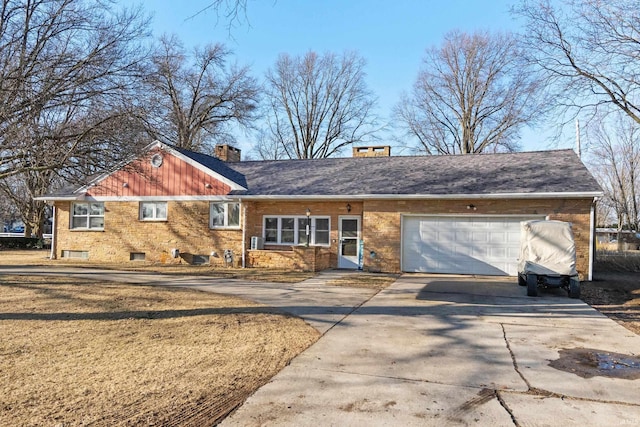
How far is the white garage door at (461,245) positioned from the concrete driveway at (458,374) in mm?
5885

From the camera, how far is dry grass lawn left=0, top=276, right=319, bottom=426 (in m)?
3.65

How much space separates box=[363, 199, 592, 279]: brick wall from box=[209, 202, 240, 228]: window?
5344mm

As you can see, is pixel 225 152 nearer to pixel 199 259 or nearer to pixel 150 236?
pixel 150 236

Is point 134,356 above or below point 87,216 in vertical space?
below

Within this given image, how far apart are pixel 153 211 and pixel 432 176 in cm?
1161

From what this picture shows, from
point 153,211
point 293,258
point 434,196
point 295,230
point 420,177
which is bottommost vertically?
point 293,258

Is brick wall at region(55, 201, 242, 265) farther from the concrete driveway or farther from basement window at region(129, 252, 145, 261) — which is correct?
the concrete driveway

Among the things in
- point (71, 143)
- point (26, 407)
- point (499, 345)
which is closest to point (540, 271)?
point (499, 345)

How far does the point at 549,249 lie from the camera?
10.7 meters

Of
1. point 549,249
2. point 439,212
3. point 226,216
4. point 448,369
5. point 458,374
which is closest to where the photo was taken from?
point 458,374

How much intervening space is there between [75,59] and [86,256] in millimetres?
12785

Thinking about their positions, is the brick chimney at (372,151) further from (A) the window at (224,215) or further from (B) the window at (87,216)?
(B) the window at (87,216)

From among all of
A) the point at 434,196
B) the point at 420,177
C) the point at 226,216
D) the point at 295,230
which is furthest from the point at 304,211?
the point at 434,196

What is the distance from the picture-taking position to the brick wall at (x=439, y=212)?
521 inches
